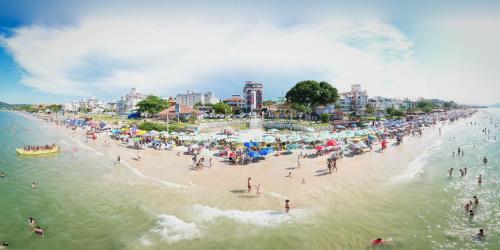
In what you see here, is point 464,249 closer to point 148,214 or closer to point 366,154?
point 148,214

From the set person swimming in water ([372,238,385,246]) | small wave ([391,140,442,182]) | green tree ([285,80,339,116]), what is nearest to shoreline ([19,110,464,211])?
small wave ([391,140,442,182])

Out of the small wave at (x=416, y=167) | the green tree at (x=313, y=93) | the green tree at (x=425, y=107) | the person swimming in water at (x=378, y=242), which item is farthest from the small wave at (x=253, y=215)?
the green tree at (x=425, y=107)

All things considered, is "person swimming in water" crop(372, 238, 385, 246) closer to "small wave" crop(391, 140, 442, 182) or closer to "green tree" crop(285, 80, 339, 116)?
"small wave" crop(391, 140, 442, 182)

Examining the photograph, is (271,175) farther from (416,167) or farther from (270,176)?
(416,167)

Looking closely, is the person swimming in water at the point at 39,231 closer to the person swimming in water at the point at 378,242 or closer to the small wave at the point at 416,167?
the person swimming in water at the point at 378,242

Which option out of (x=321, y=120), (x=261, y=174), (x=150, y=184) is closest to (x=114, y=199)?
(x=150, y=184)
